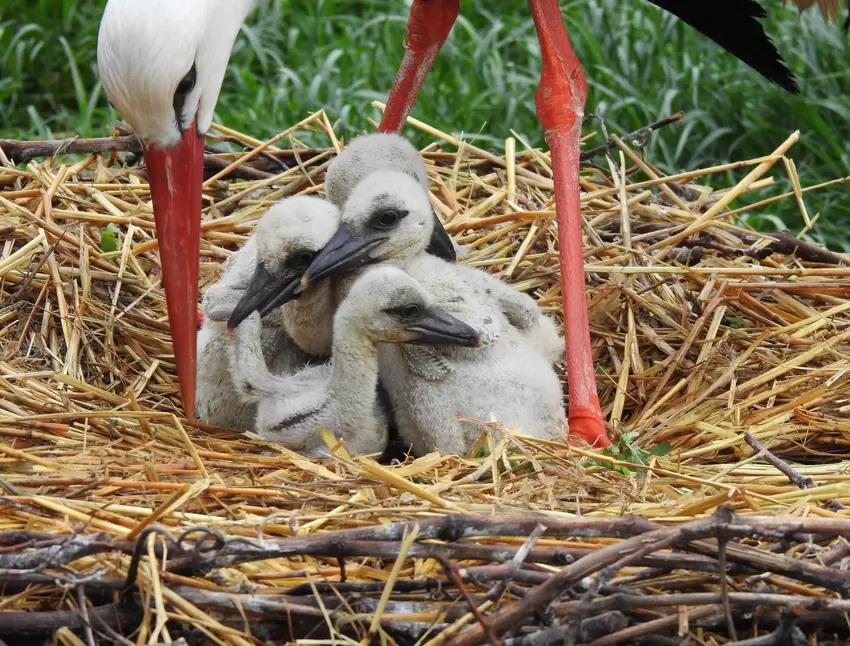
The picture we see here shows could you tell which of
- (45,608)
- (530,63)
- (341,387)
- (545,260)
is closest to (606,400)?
(545,260)

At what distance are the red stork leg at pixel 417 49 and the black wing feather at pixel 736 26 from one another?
59 centimetres

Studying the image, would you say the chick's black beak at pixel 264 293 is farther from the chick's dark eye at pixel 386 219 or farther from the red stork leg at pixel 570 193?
the red stork leg at pixel 570 193

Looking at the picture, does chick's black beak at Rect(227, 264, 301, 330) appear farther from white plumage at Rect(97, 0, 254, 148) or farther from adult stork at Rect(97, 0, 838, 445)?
white plumage at Rect(97, 0, 254, 148)

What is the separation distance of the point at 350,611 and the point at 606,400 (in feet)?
4.56

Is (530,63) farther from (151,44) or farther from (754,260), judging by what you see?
(151,44)

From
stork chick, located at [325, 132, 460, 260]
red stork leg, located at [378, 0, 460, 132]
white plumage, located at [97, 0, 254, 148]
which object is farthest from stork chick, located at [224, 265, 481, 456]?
red stork leg, located at [378, 0, 460, 132]

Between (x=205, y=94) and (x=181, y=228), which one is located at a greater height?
(x=205, y=94)

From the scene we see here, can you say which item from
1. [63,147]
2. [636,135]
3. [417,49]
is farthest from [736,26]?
[63,147]

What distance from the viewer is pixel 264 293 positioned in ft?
8.89

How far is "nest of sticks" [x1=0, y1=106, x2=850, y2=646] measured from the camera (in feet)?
6.12

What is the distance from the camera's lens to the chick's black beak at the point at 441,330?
8.48 feet

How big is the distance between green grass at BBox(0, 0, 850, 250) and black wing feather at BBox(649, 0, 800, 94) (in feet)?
4.08

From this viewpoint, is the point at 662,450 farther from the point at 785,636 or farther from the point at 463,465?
the point at 785,636

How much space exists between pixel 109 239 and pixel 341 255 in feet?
3.36
